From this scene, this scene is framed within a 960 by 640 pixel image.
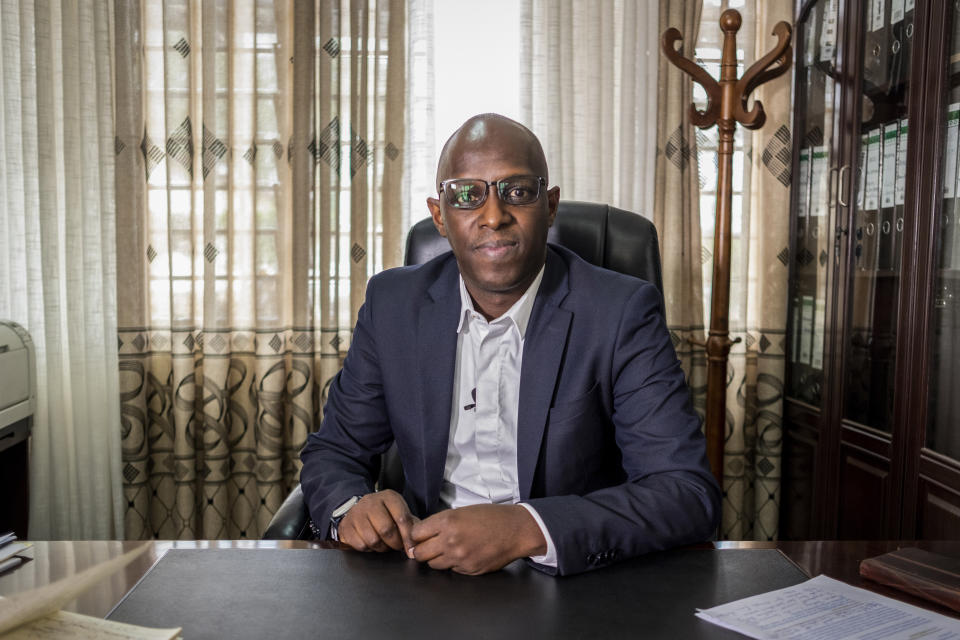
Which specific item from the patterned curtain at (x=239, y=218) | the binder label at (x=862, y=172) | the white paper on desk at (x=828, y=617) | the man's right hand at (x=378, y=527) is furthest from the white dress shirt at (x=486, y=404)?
the binder label at (x=862, y=172)

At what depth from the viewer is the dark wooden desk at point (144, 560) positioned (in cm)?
93

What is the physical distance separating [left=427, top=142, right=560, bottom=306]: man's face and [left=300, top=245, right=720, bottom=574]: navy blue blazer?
0.09 metres

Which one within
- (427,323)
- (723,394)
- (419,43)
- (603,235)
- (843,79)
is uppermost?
(419,43)

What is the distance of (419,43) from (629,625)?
7.68 ft

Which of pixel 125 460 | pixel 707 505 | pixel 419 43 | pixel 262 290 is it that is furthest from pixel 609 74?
pixel 125 460

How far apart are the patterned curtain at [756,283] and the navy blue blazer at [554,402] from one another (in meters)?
1.43

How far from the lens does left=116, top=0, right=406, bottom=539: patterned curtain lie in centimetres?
269

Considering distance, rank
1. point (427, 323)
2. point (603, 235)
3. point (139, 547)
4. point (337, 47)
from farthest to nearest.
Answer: point (337, 47), point (603, 235), point (427, 323), point (139, 547)

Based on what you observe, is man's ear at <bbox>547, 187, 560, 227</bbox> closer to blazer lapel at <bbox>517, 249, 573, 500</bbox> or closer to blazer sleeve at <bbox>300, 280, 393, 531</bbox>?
blazer lapel at <bbox>517, 249, 573, 500</bbox>

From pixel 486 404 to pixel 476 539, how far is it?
0.59 m

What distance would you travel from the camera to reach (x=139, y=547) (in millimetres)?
1094

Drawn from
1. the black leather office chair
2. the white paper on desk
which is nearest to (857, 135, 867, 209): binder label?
the black leather office chair

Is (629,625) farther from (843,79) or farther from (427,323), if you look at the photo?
(843,79)

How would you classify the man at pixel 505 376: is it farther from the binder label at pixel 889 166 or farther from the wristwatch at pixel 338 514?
the binder label at pixel 889 166
